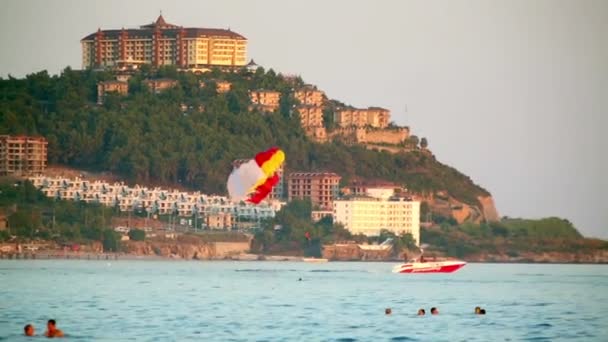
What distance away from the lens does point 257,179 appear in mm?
122125

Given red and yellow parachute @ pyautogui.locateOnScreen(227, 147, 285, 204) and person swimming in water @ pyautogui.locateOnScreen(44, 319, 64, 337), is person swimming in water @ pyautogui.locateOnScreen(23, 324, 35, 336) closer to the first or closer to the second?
person swimming in water @ pyautogui.locateOnScreen(44, 319, 64, 337)

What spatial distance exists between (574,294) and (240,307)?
1332 inches

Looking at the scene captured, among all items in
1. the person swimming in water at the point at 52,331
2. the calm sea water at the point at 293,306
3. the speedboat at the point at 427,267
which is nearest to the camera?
the person swimming in water at the point at 52,331

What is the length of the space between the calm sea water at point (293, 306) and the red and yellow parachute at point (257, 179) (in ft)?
20.8

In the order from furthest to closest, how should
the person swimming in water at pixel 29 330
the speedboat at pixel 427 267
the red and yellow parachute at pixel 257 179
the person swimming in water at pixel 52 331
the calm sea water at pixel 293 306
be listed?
the speedboat at pixel 427 267
the red and yellow parachute at pixel 257 179
the calm sea water at pixel 293 306
the person swimming in water at pixel 29 330
the person swimming in water at pixel 52 331

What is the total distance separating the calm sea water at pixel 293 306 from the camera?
9044 cm

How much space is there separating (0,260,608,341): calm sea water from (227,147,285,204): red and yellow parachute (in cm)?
633

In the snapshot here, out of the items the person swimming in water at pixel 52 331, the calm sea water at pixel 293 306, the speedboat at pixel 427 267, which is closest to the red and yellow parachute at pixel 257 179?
the calm sea water at pixel 293 306

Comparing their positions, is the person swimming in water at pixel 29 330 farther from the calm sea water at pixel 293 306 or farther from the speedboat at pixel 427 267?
the speedboat at pixel 427 267

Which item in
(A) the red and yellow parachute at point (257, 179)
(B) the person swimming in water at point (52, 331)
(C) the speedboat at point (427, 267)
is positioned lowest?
(B) the person swimming in water at point (52, 331)

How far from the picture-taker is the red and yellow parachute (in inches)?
4710

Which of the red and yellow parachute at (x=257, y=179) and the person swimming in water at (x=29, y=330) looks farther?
Answer: the red and yellow parachute at (x=257, y=179)

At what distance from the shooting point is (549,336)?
300 feet

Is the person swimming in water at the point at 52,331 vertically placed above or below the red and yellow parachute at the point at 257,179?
below
